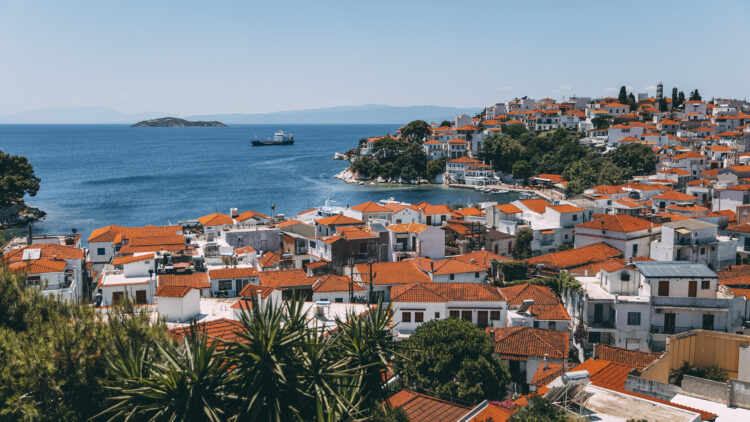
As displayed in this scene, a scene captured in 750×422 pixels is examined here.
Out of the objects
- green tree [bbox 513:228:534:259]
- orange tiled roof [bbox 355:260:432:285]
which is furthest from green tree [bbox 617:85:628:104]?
orange tiled roof [bbox 355:260:432:285]

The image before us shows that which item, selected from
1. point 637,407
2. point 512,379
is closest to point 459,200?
point 512,379

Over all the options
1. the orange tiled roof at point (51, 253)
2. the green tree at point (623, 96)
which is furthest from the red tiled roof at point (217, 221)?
the green tree at point (623, 96)

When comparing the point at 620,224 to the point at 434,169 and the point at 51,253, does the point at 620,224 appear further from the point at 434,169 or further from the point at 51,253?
the point at 434,169

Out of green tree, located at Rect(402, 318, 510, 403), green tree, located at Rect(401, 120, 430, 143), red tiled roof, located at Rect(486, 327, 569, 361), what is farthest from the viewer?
green tree, located at Rect(401, 120, 430, 143)

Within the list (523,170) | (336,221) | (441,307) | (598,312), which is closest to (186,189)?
(523,170)

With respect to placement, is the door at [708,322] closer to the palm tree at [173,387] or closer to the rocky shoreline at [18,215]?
the palm tree at [173,387]

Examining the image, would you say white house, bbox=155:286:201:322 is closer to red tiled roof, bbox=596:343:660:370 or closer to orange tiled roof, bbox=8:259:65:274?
orange tiled roof, bbox=8:259:65:274

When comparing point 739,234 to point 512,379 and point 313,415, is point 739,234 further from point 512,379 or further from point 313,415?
point 313,415
